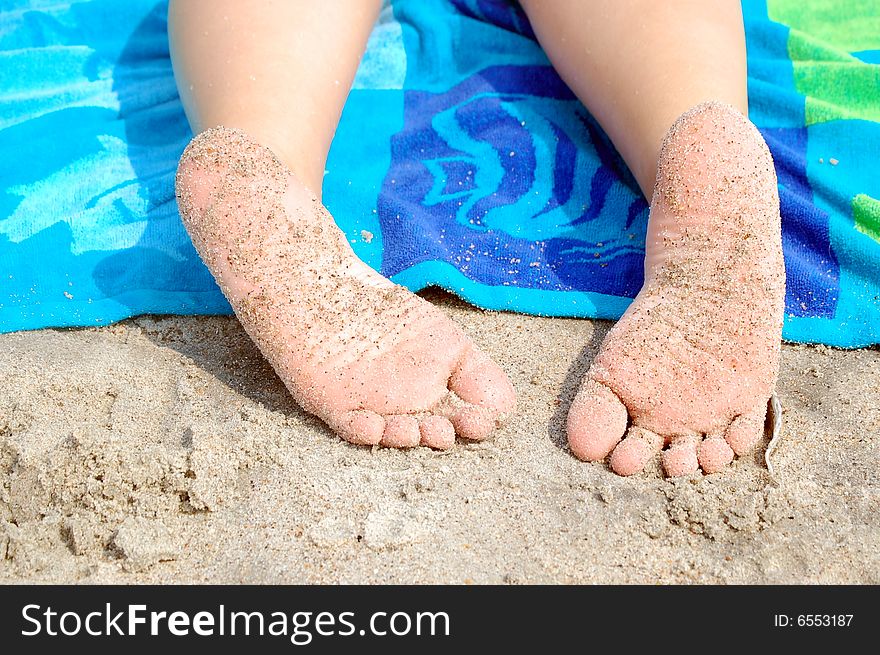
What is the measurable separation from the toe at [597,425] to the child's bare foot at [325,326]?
0.27 feet

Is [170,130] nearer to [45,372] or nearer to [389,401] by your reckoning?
[45,372]

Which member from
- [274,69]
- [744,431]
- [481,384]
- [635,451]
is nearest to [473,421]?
[481,384]

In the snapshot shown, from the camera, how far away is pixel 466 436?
105 centimetres

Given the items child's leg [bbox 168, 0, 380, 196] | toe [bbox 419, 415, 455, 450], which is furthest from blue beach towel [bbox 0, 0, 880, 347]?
toe [bbox 419, 415, 455, 450]

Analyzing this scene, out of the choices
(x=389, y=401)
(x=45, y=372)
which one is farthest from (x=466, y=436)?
(x=45, y=372)

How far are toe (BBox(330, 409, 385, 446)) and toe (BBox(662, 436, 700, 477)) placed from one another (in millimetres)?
302

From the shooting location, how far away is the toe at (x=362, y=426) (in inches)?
40.4

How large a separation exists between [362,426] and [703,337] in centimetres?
37

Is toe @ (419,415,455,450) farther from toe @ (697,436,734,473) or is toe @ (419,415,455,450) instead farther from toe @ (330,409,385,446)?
toe @ (697,436,734,473)

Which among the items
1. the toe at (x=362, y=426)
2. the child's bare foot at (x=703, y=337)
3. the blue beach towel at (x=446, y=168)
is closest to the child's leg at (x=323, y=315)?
the toe at (x=362, y=426)

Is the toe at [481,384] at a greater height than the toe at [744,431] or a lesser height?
lesser

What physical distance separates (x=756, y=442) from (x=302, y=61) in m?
0.73

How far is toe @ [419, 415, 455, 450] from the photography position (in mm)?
1032

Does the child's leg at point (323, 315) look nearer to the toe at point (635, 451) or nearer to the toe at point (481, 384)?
the toe at point (481, 384)
